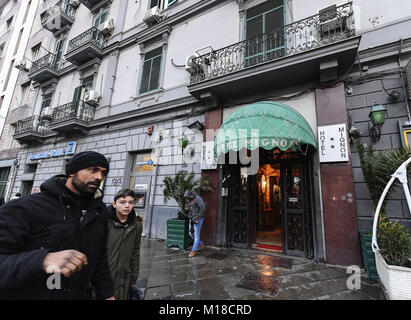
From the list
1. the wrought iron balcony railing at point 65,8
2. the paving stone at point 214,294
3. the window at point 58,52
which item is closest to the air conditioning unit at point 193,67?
the paving stone at point 214,294

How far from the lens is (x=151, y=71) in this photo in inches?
364

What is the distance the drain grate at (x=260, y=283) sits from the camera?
11.2 ft

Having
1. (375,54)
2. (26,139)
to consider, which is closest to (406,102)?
(375,54)

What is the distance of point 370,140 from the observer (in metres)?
4.82

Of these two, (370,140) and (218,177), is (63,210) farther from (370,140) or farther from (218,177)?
(370,140)

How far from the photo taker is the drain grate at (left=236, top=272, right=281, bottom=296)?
342 cm

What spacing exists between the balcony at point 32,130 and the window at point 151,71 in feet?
26.4

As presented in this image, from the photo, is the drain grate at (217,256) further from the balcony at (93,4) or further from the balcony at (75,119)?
the balcony at (93,4)

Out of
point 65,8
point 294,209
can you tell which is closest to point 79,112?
point 65,8

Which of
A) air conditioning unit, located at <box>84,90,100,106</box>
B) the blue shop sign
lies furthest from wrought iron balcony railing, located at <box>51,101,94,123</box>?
the blue shop sign

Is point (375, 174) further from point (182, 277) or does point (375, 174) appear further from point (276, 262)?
point (182, 277)

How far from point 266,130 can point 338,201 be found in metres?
2.58

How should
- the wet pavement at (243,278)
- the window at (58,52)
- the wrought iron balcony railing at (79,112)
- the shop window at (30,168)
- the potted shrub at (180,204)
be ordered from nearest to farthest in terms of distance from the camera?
the wet pavement at (243,278) → the potted shrub at (180,204) → the wrought iron balcony railing at (79,112) → the shop window at (30,168) → the window at (58,52)

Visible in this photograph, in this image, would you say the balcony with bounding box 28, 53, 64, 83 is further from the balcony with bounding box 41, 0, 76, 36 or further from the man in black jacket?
the man in black jacket
